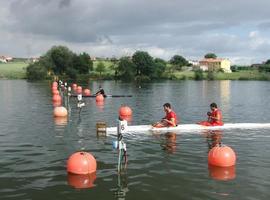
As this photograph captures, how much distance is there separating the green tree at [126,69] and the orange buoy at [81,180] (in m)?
136

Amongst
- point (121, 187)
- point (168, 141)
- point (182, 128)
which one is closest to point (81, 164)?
point (121, 187)

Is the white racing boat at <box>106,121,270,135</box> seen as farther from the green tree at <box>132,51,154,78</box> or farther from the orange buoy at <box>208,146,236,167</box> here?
the green tree at <box>132,51,154,78</box>

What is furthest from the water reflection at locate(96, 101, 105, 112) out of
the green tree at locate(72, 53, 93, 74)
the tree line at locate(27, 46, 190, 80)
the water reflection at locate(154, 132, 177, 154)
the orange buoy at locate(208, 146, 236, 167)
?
the green tree at locate(72, 53, 93, 74)

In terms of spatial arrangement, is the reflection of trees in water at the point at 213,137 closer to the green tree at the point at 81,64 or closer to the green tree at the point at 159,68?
the green tree at the point at 81,64

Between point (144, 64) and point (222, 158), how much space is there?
14113 centimetres

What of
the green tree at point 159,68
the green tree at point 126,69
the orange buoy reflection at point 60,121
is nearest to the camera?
the orange buoy reflection at point 60,121

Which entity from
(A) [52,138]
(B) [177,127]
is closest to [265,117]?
(B) [177,127]

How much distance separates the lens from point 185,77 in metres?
166

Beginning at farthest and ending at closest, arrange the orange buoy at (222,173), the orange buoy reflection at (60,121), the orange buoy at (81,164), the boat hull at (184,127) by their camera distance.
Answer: the orange buoy reflection at (60,121) → the boat hull at (184,127) → the orange buoy at (222,173) → the orange buoy at (81,164)

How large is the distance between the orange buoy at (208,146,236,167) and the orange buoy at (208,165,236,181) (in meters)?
0.17

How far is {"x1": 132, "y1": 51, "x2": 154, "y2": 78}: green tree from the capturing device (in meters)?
158

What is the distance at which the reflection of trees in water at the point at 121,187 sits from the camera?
1425cm

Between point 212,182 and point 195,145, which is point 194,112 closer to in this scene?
point 195,145

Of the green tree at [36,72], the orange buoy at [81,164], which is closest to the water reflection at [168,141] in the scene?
the orange buoy at [81,164]
